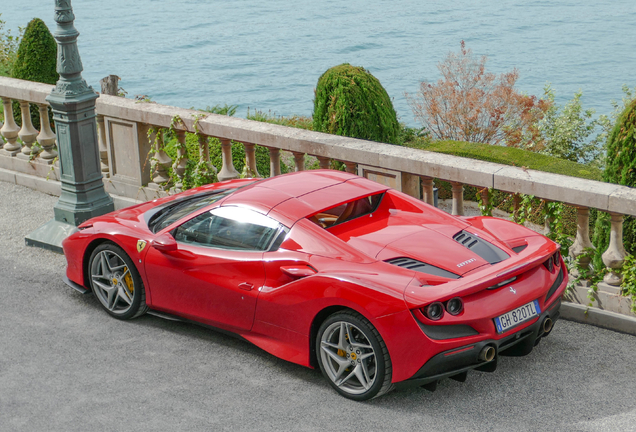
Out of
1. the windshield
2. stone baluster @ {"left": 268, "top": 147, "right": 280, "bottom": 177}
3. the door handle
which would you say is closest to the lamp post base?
the windshield

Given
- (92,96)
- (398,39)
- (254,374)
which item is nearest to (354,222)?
(254,374)

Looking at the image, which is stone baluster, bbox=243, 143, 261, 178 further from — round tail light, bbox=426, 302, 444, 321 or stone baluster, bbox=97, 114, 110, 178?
round tail light, bbox=426, 302, 444, 321

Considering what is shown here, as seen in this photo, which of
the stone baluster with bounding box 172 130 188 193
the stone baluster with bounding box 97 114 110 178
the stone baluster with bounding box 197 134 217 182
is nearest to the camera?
the stone baluster with bounding box 197 134 217 182

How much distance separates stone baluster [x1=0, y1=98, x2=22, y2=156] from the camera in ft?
32.9

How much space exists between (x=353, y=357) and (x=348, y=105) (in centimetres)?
658

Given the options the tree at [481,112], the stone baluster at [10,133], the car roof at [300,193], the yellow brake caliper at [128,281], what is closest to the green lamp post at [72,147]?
the yellow brake caliper at [128,281]

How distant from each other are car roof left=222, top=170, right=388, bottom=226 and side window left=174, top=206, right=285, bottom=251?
0.07m

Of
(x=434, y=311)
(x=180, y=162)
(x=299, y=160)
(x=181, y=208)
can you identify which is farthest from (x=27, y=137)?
(x=434, y=311)

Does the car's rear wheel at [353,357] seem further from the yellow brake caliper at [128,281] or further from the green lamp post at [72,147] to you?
the green lamp post at [72,147]

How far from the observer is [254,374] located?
5.78 metres

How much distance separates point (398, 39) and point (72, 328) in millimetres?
59026

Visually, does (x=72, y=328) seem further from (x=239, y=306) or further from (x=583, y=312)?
(x=583, y=312)

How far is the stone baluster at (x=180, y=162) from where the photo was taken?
8.48m

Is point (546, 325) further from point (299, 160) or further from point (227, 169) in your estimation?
point (227, 169)
